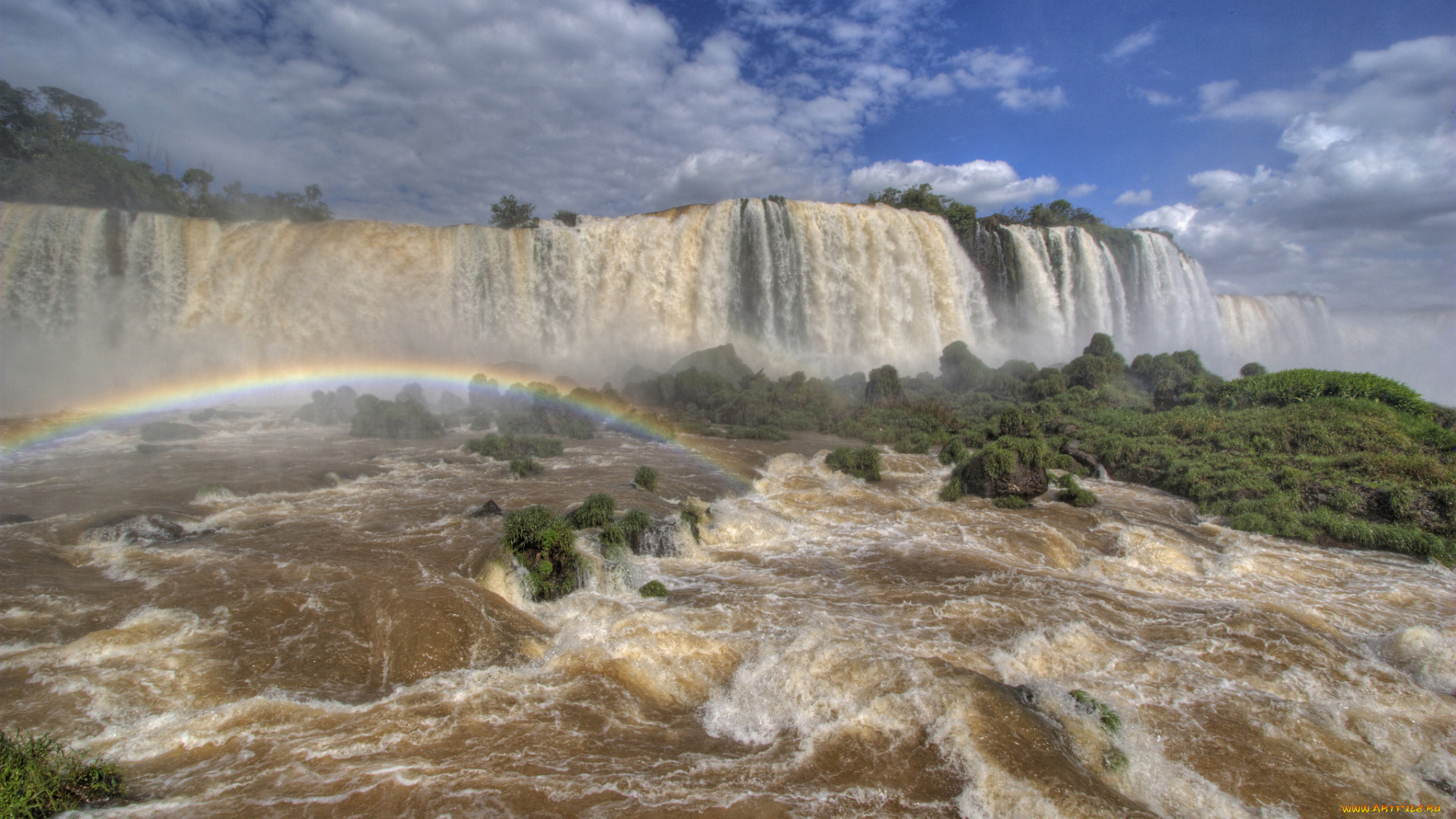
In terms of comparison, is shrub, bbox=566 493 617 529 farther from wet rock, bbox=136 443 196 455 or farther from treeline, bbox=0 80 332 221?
treeline, bbox=0 80 332 221

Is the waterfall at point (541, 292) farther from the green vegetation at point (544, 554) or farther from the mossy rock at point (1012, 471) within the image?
the green vegetation at point (544, 554)

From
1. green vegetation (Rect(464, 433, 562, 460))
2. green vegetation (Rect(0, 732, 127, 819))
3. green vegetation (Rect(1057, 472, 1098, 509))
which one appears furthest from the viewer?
green vegetation (Rect(464, 433, 562, 460))

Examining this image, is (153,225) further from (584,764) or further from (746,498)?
(584,764)

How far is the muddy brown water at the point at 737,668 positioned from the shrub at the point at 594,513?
113 cm

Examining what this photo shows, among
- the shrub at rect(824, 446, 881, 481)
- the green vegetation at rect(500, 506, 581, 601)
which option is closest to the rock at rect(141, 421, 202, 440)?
the green vegetation at rect(500, 506, 581, 601)

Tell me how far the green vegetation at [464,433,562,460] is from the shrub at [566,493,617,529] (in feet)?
26.0

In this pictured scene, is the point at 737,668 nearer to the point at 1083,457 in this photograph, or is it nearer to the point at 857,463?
the point at 857,463

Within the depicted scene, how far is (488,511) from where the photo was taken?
11117mm

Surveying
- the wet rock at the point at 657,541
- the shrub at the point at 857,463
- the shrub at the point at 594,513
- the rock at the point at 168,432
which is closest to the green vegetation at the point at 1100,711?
the wet rock at the point at 657,541

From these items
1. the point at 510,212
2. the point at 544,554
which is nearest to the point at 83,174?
the point at 510,212

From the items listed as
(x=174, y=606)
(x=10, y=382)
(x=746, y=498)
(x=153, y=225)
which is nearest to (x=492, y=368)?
(x=153, y=225)

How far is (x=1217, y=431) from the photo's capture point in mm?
14984

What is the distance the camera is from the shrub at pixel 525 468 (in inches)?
583

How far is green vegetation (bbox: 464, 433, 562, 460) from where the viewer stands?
17344 millimetres
